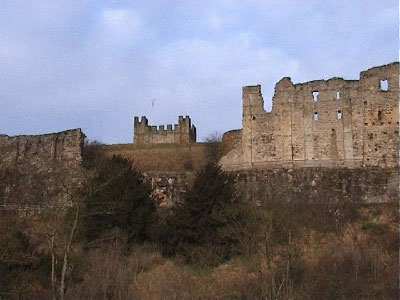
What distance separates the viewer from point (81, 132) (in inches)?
1706

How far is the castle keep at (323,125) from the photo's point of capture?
39.6m

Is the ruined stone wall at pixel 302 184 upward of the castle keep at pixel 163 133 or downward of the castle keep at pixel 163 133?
downward

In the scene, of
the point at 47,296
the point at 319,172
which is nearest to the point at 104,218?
the point at 47,296

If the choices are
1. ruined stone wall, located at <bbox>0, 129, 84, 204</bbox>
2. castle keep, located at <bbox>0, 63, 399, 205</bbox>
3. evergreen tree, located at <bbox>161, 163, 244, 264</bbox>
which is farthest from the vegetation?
ruined stone wall, located at <bbox>0, 129, 84, 204</bbox>

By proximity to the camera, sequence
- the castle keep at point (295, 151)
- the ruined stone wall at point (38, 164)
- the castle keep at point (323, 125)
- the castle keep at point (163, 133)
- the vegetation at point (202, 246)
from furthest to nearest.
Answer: the castle keep at point (163, 133)
the ruined stone wall at point (38, 164)
the castle keep at point (323, 125)
the castle keep at point (295, 151)
the vegetation at point (202, 246)

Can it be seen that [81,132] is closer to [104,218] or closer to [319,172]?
[104,218]

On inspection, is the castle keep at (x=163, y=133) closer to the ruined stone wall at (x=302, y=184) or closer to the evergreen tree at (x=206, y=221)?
the ruined stone wall at (x=302, y=184)

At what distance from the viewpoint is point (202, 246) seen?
31984 mm

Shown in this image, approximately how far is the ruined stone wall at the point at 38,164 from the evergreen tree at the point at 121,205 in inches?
259

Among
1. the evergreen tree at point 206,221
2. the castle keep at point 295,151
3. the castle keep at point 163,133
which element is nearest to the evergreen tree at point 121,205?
the evergreen tree at point 206,221

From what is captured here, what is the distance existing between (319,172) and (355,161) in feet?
9.67

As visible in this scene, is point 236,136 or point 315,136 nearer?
point 315,136

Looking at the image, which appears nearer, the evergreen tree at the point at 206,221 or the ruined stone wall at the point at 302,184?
the evergreen tree at the point at 206,221

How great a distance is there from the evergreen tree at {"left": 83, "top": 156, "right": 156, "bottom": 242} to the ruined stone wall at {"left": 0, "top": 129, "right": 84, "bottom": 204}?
657 cm
